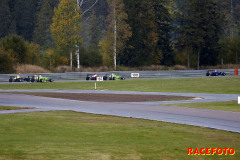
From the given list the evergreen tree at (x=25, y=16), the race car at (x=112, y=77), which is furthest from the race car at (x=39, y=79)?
the evergreen tree at (x=25, y=16)

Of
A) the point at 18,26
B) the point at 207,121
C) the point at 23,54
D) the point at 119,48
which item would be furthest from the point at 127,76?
the point at 18,26

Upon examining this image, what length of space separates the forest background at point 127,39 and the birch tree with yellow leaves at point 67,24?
0.17 metres

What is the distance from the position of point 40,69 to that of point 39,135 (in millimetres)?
45926

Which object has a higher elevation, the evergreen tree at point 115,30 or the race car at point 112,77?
the evergreen tree at point 115,30

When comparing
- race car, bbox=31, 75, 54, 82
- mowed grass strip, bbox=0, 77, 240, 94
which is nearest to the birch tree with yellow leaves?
race car, bbox=31, 75, 54, 82

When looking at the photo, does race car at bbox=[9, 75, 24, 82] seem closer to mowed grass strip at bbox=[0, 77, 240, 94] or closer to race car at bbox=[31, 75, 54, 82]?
race car at bbox=[31, 75, 54, 82]

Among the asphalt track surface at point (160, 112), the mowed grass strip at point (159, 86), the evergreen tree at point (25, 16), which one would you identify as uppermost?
the evergreen tree at point (25, 16)

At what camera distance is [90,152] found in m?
9.91

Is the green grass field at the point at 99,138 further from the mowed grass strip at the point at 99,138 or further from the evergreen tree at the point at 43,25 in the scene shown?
the evergreen tree at the point at 43,25

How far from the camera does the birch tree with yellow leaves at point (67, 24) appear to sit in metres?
64.5

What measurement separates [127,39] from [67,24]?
37.4 feet

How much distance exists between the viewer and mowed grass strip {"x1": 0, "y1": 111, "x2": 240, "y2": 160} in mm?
9766

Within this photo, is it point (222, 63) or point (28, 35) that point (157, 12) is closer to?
point (222, 63)

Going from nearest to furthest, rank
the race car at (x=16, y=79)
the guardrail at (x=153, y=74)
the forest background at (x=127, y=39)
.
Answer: the race car at (x=16, y=79)
the guardrail at (x=153, y=74)
the forest background at (x=127, y=39)
